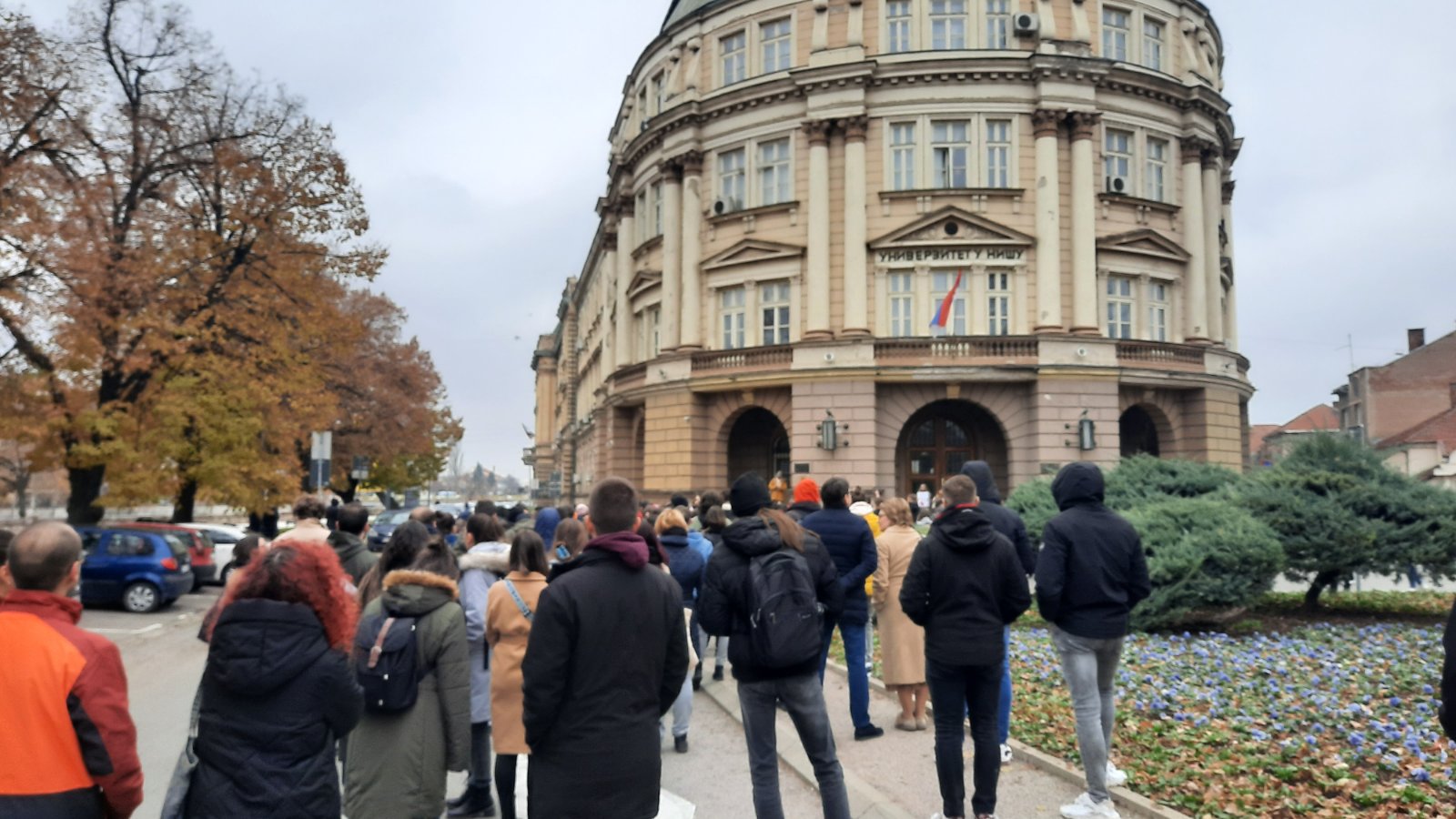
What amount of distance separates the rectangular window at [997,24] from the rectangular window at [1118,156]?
15.1 ft

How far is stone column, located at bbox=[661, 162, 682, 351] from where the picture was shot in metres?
34.1

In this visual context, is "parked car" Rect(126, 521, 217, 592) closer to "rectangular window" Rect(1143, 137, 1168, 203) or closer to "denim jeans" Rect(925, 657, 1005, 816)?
"denim jeans" Rect(925, 657, 1005, 816)

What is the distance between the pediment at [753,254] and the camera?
31.3m

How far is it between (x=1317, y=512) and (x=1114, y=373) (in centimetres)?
1677

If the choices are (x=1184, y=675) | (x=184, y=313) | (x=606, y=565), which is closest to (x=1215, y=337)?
(x=1184, y=675)

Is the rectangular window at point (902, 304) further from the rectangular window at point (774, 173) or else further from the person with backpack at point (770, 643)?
the person with backpack at point (770, 643)

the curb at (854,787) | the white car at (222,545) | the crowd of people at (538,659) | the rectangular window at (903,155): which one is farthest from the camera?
the rectangular window at (903,155)

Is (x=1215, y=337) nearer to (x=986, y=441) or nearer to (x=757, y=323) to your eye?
(x=986, y=441)

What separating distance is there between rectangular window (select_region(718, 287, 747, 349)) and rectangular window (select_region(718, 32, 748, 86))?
727 centimetres

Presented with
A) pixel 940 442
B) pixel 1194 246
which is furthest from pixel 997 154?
pixel 940 442

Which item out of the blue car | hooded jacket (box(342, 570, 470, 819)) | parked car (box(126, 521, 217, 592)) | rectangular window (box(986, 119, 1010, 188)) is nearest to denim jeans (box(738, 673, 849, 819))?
hooded jacket (box(342, 570, 470, 819))

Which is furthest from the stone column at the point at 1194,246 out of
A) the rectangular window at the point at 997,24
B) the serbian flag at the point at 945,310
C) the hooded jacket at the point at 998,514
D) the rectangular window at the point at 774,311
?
the hooded jacket at the point at 998,514

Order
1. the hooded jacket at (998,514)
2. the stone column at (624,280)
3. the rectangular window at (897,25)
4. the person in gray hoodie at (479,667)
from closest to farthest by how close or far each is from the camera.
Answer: the person in gray hoodie at (479,667), the hooded jacket at (998,514), the rectangular window at (897,25), the stone column at (624,280)

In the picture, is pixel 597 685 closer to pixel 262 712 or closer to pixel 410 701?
pixel 262 712
